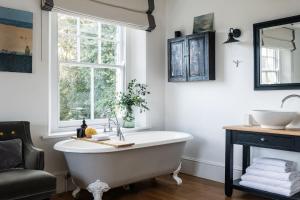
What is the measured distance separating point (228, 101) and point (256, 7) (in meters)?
1.15

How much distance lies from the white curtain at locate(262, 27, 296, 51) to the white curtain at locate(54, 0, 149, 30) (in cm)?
164

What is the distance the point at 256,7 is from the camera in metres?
3.58

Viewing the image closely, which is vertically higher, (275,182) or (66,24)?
(66,24)

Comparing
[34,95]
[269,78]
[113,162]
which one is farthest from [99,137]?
[269,78]

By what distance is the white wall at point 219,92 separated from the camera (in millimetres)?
3535

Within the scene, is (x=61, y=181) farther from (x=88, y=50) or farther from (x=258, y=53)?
(x=258, y=53)

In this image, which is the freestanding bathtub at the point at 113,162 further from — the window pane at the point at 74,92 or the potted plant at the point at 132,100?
the potted plant at the point at 132,100

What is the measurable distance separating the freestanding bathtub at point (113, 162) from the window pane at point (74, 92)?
0.60m

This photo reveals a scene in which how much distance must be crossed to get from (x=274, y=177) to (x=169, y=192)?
1145 mm

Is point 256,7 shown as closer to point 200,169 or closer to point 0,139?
point 200,169

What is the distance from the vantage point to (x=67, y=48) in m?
3.87

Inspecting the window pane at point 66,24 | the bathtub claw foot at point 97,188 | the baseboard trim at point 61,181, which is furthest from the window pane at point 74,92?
the bathtub claw foot at point 97,188

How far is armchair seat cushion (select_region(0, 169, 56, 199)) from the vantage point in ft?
7.77

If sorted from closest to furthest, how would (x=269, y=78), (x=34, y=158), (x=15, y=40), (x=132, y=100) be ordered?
(x=34, y=158) → (x=15, y=40) → (x=269, y=78) → (x=132, y=100)
